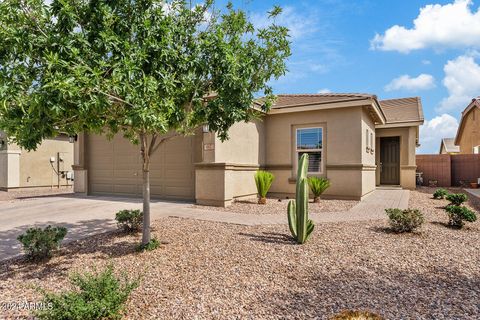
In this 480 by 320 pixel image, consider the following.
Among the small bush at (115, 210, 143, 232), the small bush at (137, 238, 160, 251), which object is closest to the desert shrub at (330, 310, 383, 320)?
the small bush at (137, 238, 160, 251)

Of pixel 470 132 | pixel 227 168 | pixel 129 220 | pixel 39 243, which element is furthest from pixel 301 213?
pixel 470 132

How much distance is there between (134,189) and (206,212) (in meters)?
4.57

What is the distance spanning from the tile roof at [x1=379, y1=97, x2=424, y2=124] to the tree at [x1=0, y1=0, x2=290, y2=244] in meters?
12.7

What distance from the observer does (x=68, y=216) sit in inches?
324

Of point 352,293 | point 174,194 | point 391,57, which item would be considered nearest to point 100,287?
point 352,293

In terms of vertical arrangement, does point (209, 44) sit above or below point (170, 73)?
above

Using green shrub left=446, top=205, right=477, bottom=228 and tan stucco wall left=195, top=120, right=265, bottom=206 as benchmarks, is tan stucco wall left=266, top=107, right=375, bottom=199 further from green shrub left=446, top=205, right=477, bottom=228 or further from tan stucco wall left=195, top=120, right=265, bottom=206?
green shrub left=446, top=205, right=477, bottom=228

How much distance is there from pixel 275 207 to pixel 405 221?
13.3 ft

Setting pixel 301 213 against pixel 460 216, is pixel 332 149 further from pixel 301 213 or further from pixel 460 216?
pixel 301 213

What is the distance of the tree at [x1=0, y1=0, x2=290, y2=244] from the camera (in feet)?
12.2

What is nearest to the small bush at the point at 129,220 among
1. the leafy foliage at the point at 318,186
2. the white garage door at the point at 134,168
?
the white garage door at the point at 134,168

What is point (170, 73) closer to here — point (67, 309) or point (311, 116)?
point (67, 309)

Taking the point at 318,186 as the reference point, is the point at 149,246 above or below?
below

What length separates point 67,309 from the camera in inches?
112
